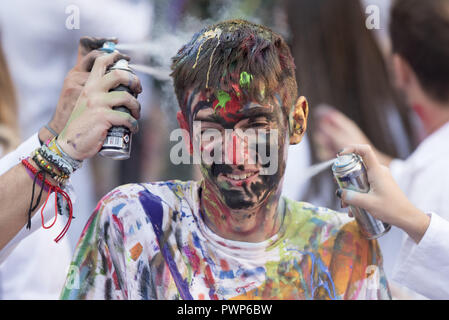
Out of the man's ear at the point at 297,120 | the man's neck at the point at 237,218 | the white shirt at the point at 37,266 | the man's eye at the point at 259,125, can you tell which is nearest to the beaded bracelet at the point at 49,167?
the white shirt at the point at 37,266

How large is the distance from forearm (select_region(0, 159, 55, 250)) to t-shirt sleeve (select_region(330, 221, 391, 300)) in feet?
2.65

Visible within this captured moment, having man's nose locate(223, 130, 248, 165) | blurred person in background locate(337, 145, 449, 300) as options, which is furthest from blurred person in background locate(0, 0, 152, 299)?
blurred person in background locate(337, 145, 449, 300)

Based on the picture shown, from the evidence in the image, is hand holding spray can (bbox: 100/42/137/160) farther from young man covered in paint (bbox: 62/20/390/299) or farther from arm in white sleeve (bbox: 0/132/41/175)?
arm in white sleeve (bbox: 0/132/41/175)

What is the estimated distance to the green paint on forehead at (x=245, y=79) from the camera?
4.16 feet

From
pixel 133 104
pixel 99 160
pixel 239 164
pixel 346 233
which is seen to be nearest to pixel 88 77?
pixel 133 104

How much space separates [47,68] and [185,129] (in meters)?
0.61

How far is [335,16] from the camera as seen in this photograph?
177cm

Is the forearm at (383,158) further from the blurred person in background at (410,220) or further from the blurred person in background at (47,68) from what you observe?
the blurred person in background at (47,68)

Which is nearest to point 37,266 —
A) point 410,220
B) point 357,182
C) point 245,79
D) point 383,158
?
point 245,79

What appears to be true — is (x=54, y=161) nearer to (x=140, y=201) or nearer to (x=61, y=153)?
(x=61, y=153)

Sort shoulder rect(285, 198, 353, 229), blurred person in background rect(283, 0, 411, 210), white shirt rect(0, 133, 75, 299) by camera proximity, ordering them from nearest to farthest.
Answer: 1. shoulder rect(285, 198, 353, 229)
2. white shirt rect(0, 133, 75, 299)
3. blurred person in background rect(283, 0, 411, 210)

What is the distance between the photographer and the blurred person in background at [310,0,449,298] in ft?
5.36
